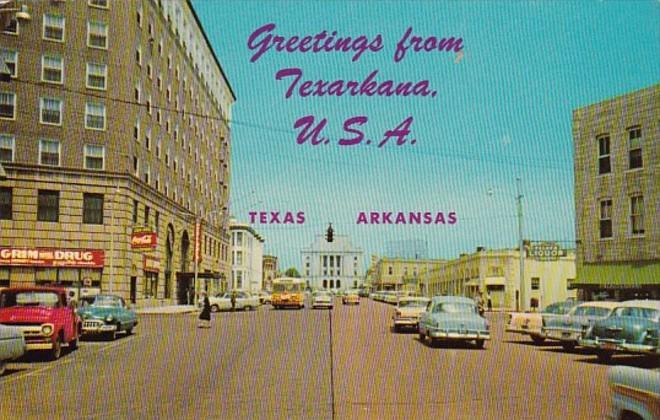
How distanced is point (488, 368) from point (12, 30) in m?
36.7

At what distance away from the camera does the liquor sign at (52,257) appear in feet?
136

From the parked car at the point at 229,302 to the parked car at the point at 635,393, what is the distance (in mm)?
42597

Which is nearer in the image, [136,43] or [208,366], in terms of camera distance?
[208,366]

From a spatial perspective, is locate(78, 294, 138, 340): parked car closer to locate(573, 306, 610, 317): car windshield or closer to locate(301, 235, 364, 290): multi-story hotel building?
locate(573, 306, 610, 317): car windshield

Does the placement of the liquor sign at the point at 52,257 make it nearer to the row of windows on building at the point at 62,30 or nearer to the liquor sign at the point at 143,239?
the liquor sign at the point at 143,239

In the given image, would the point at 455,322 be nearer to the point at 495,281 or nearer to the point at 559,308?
the point at 559,308

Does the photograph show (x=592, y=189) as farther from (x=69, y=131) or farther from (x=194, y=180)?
(x=194, y=180)

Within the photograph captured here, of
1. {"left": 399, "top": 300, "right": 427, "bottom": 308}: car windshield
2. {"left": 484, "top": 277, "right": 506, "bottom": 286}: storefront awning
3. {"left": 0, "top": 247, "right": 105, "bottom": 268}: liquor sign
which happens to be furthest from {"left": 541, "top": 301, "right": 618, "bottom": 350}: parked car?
{"left": 484, "top": 277, "right": 506, "bottom": 286}: storefront awning

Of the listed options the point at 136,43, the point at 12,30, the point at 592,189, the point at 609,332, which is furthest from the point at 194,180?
the point at 609,332

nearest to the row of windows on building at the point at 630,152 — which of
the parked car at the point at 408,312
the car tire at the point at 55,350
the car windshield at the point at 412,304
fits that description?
the car windshield at the point at 412,304

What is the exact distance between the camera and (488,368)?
15.8 m

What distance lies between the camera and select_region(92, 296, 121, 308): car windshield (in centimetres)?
2541

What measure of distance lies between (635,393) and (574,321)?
16.0 m

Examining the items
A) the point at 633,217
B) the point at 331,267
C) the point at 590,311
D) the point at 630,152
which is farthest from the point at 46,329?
the point at 331,267
